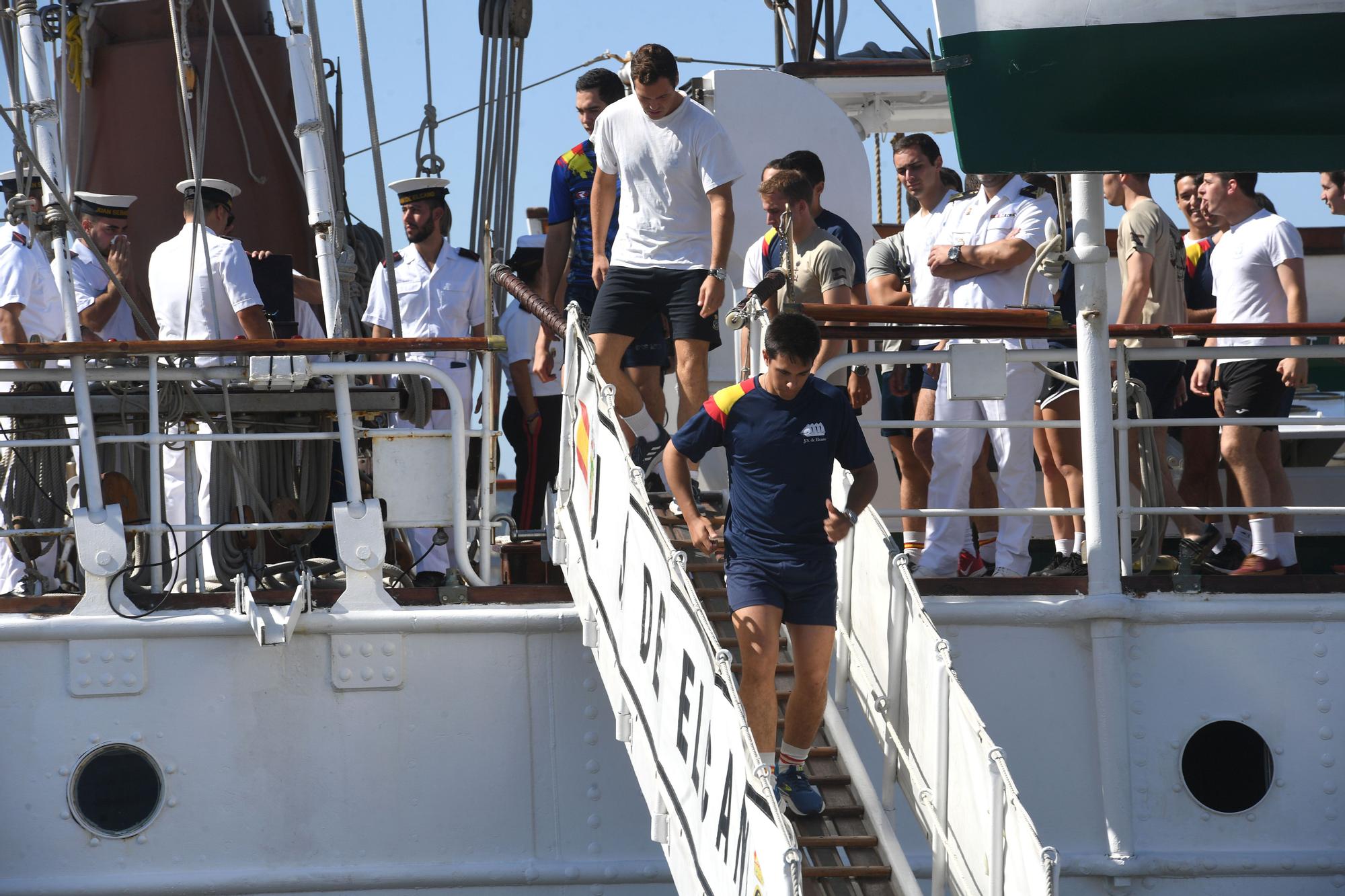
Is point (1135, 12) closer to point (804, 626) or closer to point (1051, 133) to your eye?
point (1051, 133)

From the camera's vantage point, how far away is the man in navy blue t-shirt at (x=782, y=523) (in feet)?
16.8

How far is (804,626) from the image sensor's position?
517 cm

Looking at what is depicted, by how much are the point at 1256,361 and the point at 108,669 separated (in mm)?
4753

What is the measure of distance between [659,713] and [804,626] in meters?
0.54

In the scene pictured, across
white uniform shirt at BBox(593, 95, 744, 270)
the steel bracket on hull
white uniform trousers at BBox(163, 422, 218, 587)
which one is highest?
white uniform shirt at BBox(593, 95, 744, 270)

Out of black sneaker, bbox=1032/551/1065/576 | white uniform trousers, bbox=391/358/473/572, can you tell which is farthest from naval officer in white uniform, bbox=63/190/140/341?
black sneaker, bbox=1032/551/1065/576

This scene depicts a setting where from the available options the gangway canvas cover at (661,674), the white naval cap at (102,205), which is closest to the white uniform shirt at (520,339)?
the white naval cap at (102,205)

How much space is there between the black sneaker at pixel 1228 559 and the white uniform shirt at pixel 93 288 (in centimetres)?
503

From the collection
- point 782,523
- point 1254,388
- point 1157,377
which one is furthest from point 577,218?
point 1254,388

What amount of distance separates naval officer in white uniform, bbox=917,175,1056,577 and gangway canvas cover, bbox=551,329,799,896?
1.58 meters

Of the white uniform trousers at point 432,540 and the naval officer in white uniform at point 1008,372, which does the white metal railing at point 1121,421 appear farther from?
the white uniform trousers at point 432,540

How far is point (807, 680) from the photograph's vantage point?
17.0 ft

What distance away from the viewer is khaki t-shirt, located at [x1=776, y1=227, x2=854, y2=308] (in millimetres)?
6797

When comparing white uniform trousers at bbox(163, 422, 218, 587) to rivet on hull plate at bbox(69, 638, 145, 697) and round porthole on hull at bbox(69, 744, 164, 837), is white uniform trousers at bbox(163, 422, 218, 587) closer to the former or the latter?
rivet on hull plate at bbox(69, 638, 145, 697)
